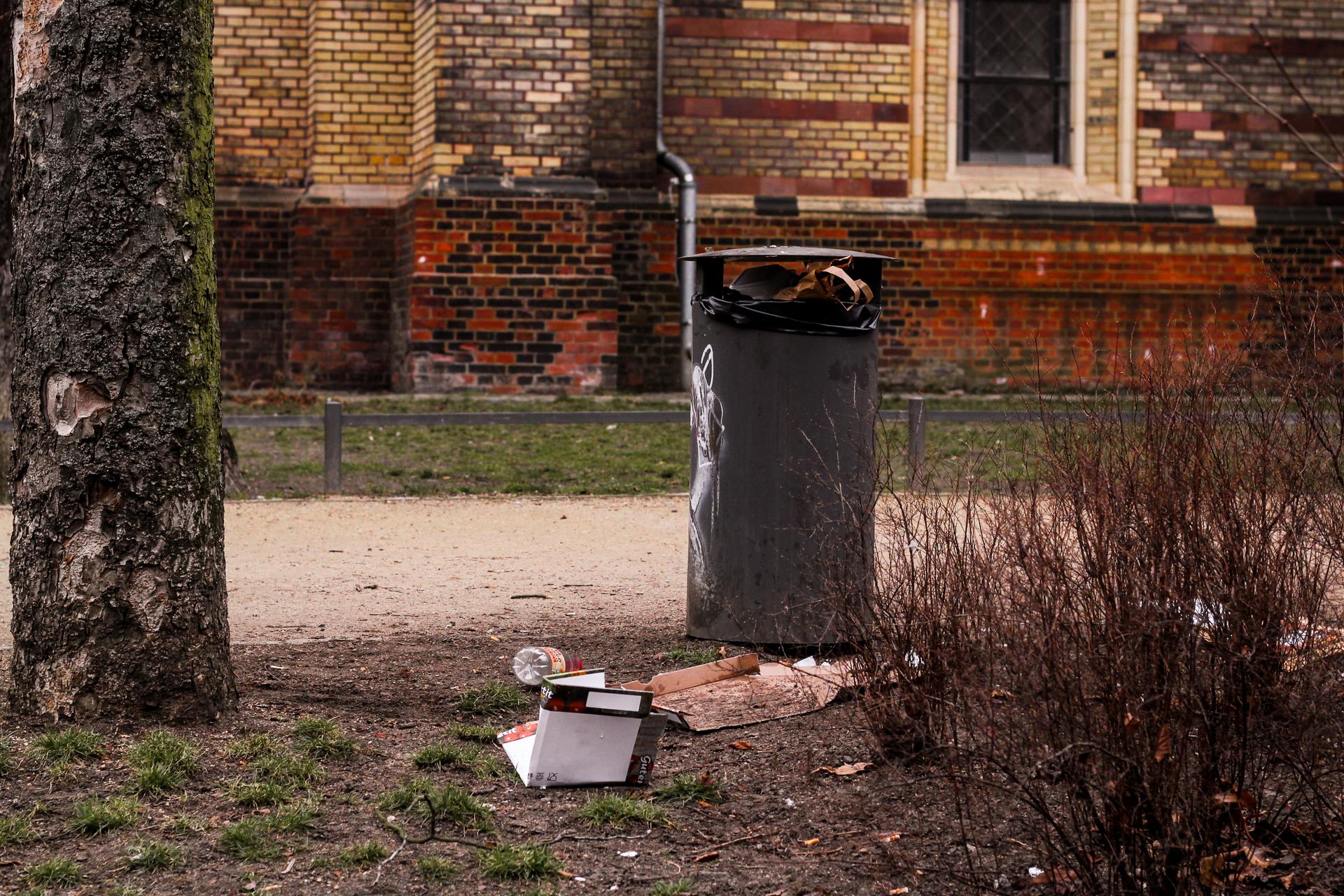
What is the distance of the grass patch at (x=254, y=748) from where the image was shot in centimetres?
447

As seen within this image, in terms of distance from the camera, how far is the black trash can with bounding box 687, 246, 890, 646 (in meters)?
5.74

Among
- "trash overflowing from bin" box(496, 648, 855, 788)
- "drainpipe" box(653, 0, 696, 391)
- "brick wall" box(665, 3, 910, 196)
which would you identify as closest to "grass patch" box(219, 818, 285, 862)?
"trash overflowing from bin" box(496, 648, 855, 788)

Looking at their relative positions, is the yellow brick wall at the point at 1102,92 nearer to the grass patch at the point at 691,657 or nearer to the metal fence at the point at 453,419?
the metal fence at the point at 453,419

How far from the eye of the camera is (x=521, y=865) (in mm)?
3697

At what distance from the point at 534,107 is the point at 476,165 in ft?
2.83

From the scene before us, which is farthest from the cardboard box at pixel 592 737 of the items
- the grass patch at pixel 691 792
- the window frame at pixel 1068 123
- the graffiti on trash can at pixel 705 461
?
the window frame at pixel 1068 123

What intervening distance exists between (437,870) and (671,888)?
0.56 metres

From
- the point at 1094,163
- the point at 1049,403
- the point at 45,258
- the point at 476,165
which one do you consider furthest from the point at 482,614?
the point at 1094,163

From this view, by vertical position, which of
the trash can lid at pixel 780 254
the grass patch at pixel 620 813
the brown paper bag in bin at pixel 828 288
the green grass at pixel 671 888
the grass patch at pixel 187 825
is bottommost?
the green grass at pixel 671 888

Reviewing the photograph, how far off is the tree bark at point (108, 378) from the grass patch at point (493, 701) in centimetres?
92

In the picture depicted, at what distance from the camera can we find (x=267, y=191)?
17.2m

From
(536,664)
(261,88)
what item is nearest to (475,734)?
(536,664)

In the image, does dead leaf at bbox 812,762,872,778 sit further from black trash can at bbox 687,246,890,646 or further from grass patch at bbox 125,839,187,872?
grass patch at bbox 125,839,187,872

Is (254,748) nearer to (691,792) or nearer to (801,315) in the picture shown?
(691,792)
